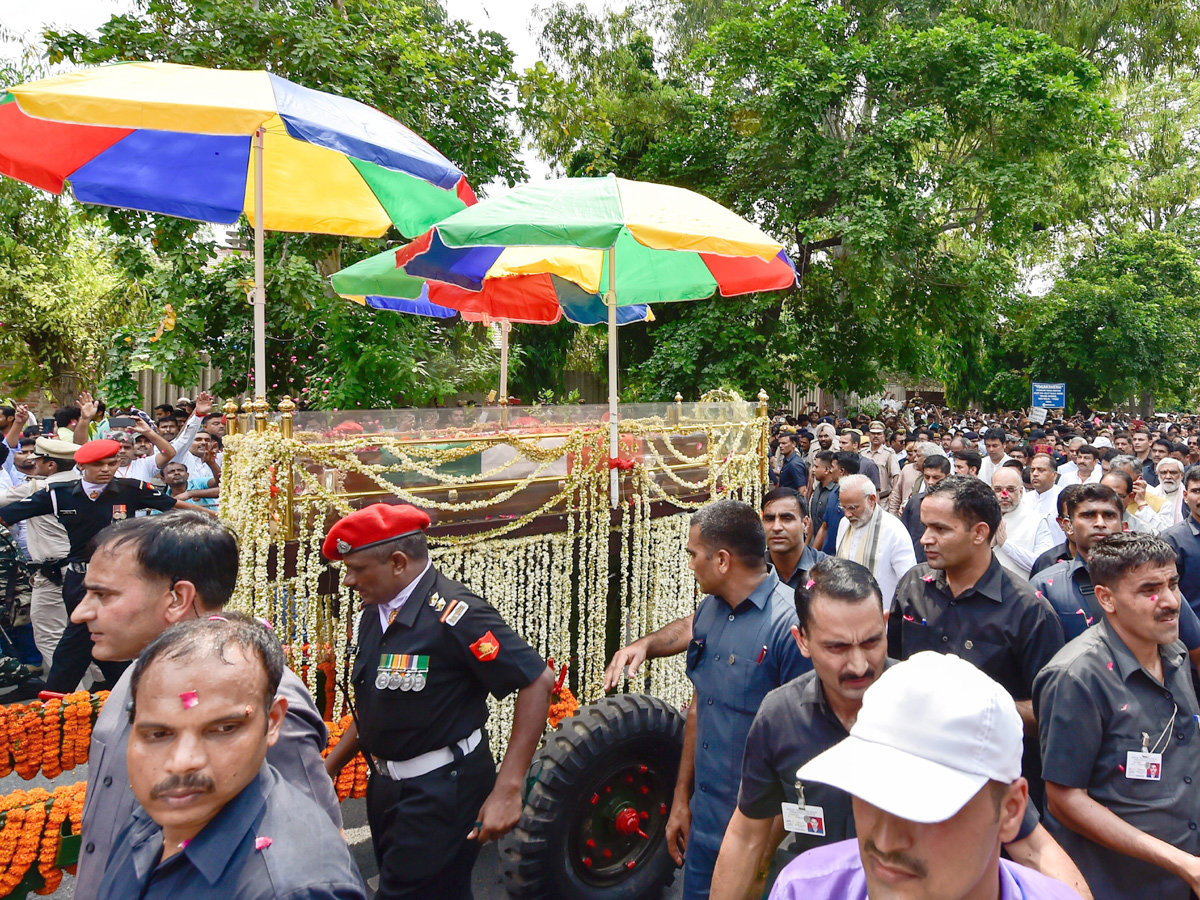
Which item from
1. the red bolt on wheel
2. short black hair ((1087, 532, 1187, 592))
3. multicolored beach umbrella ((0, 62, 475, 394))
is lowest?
the red bolt on wheel

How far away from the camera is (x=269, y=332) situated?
10.4m

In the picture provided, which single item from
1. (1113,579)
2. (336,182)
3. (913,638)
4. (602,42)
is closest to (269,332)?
(336,182)

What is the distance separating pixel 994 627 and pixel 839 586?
1.26m

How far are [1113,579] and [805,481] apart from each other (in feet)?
21.1

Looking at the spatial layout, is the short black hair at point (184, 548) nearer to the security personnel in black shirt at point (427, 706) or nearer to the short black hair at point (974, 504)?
the security personnel in black shirt at point (427, 706)

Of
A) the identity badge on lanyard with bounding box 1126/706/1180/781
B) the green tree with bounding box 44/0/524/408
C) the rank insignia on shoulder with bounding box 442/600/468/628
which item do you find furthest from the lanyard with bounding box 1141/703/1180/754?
the green tree with bounding box 44/0/524/408

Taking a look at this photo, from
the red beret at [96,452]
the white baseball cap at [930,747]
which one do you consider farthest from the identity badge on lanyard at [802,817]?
the red beret at [96,452]

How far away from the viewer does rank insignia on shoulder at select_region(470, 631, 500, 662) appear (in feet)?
9.14

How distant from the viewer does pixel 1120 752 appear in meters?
2.44

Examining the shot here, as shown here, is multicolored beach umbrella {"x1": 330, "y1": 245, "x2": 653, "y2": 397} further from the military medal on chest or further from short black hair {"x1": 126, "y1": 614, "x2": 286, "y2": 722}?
short black hair {"x1": 126, "y1": 614, "x2": 286, "y2": 722}

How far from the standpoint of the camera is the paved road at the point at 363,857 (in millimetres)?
3896

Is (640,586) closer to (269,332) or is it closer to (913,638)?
(913,638)

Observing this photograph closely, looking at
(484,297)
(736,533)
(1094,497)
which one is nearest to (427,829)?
(736,533)

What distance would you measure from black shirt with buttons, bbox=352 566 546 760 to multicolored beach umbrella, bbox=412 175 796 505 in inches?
78.1
